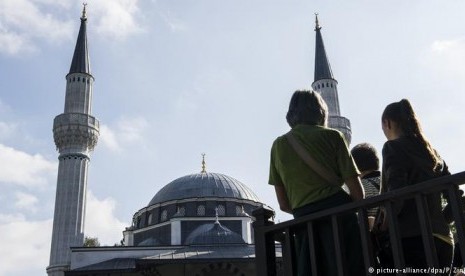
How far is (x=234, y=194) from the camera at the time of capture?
1078 inches

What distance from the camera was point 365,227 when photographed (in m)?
1.96

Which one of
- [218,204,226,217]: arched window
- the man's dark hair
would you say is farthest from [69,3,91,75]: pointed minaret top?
the man's dark hair

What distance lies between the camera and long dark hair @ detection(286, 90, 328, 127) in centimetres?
251

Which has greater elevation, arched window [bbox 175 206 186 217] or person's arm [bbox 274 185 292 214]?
arched window [bbox 175 206 186 217]

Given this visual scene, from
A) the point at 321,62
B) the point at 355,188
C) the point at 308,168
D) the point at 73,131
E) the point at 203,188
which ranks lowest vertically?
the point at 355,188

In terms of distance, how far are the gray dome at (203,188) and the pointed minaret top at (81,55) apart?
7.71 metres

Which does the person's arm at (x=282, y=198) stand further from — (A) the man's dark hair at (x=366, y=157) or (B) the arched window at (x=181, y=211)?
(B) the arched window at (x=181, y=211)

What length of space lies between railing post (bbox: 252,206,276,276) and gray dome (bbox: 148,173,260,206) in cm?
2456

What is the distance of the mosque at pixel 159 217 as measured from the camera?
18922mm

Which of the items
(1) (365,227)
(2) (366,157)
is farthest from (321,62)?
(1) (365,227)

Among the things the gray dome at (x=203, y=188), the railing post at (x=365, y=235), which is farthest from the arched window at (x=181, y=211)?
the railing post at (x=365, y=235)

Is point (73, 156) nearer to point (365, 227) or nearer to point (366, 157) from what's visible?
point (366, 157)

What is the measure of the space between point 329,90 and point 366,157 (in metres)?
23.2

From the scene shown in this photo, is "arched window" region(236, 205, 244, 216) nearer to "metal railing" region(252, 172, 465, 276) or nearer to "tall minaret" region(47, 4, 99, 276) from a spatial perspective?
"tall minaret" region(47, 4, 99, 276)
